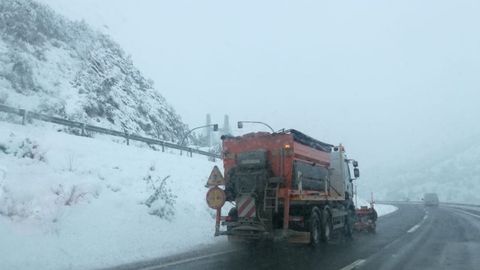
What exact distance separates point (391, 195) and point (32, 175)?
424 feet

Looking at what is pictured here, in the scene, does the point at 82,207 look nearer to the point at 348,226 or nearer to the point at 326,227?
the point at 326,227

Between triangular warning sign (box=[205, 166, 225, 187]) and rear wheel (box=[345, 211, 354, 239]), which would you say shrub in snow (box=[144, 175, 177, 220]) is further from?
rear wheel (box=[345, 211, 354, 239])

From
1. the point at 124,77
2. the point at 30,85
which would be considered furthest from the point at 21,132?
the point at 124,77

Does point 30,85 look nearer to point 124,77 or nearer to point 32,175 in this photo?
point 124,77

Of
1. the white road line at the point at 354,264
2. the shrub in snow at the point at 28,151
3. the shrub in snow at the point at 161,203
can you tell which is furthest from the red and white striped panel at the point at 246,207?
the shrub in snow at the point at 28,151

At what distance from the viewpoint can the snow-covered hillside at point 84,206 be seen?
464 inches

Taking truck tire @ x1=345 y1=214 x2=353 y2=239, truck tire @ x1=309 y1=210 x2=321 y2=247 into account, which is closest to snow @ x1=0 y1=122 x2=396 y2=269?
truck tire @ x1=309 y1=210 x2=321 y2=247

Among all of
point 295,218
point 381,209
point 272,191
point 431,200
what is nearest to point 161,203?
point 272,191

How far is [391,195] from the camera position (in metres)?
135

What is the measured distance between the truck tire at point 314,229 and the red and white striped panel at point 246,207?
1.91 meters

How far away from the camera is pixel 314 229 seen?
14.5 metres

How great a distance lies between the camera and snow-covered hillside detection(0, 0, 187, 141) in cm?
2871

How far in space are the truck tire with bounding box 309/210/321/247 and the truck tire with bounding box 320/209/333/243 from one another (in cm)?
18

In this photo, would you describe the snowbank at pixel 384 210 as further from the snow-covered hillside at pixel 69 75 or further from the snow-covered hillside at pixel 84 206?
the snow-covered hillside at pixel 84 206
